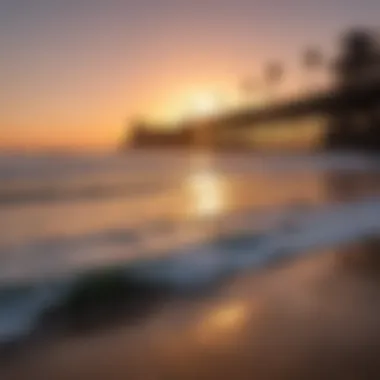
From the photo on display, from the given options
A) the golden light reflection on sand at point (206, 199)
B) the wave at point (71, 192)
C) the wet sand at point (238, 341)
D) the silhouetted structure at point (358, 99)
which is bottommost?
the wet sand at point (238, 341)

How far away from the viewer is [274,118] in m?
19.8

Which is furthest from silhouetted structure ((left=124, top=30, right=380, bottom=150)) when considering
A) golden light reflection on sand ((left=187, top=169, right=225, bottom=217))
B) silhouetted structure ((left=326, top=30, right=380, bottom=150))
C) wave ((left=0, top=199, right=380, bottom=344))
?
wave ((left=0, top=199, right=380, bottom=344))

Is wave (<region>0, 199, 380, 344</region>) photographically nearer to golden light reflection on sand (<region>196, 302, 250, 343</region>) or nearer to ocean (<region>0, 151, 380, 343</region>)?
ocean (<region>0, 151, 380, 343</region>)

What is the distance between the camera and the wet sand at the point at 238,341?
1429 mm

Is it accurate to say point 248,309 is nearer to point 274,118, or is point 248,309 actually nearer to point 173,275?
point 173,275

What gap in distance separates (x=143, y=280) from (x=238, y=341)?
2.88ft

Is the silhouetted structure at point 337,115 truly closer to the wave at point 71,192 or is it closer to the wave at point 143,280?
the wave at point 71,192

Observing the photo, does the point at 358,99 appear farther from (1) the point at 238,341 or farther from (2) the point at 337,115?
(1) the point at 238,341

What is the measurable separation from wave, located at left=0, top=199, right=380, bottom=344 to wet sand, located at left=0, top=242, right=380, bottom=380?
166 millimetres

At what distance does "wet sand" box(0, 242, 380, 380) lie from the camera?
Result: 1429mm

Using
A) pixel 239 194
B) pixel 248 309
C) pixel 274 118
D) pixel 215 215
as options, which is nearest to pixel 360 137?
pixel 274 118

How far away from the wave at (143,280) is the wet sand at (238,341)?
0.17m

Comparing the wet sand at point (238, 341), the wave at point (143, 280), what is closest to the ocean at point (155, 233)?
the wave at point (143, 280)

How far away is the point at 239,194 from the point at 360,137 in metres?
13.9
